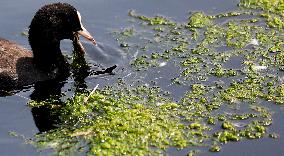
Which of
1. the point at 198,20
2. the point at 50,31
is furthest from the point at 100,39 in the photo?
the point at 198,20

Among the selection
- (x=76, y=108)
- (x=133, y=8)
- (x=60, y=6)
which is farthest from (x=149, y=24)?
(x=76, y=108)

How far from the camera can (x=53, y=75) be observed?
8758 millimetres

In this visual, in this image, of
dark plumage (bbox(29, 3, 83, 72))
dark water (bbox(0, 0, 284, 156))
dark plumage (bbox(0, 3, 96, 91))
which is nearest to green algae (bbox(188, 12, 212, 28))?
dark water (bbox(0, 0, 284, 156))

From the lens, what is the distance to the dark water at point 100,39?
7.40 meters

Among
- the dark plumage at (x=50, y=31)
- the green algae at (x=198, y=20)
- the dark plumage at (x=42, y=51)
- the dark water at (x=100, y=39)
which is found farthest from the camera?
the green algae at (x=198, y=20)

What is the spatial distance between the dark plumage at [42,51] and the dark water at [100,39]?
21 centimetres

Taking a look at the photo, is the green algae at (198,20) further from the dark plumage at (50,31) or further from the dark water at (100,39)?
the dark plumage at (50,31)

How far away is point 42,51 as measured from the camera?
8.55 meters

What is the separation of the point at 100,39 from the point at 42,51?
4.38 ft

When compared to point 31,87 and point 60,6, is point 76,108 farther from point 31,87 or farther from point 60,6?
point 60,6

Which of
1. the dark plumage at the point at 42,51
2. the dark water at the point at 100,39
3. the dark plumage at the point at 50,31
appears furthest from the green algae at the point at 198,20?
the dark plumage at the point at 50,31

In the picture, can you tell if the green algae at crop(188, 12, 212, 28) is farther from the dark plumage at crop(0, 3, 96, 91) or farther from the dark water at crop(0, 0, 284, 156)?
the dark plumage at crop(0, 3, 96, 91)

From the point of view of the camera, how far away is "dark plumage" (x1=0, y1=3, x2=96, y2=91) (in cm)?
833

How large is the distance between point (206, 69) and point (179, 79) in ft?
1.45
